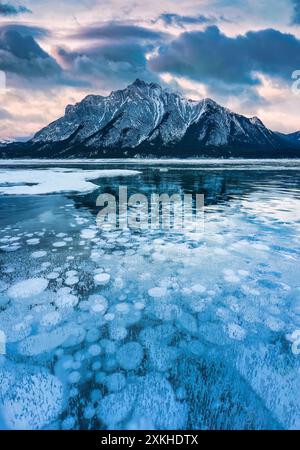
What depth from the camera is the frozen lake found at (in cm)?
257

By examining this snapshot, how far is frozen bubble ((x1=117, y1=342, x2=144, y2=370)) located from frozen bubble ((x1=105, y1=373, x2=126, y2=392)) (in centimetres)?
14

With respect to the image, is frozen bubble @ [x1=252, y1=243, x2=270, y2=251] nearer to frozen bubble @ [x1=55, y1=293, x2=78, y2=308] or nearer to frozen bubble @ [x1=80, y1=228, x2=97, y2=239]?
frozen bubble @ [x1=80, y1=228, x2=97, y2=239]

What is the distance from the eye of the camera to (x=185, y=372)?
2.98 meters

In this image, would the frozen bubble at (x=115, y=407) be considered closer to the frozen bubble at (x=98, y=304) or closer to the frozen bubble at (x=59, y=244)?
the frozen bubble at (x=98, y=304)

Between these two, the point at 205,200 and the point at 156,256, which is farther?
the point at 205,200

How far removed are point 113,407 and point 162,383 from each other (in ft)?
1.88

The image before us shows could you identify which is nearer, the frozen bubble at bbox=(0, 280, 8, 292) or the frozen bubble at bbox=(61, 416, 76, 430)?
the frozen bubble at bbox=(61, 416, 76, 430)

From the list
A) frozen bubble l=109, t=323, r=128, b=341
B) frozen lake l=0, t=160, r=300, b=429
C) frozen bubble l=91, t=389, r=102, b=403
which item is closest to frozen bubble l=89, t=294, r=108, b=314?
frozen lake l=0, t=160, r=300, b=429

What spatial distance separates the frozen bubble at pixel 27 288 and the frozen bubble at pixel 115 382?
2.27 metres

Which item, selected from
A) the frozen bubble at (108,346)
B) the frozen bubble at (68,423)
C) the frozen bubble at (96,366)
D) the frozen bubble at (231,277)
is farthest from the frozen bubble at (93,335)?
the frozen bubble at (231,277)

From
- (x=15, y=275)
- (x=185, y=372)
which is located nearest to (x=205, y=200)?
(x=15, y=275)

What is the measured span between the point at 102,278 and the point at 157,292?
1.17 metres

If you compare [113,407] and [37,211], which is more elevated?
[37,211]
